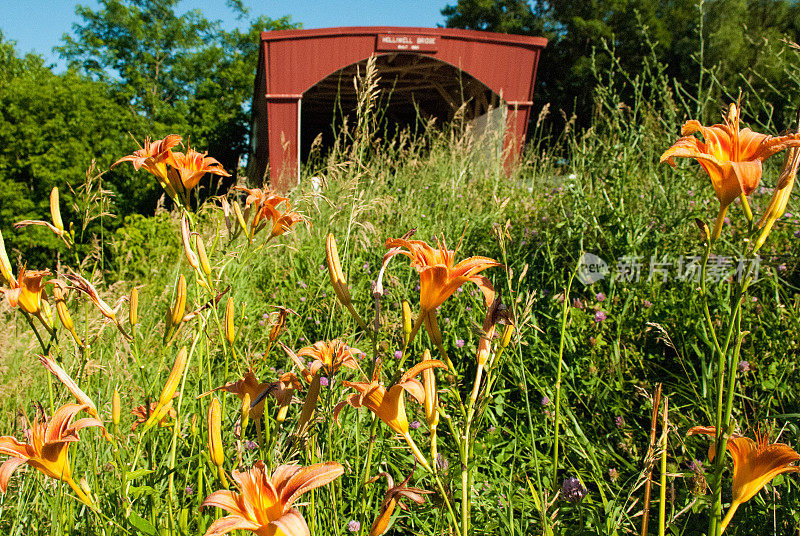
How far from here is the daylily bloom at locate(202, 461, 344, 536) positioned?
0.60 m

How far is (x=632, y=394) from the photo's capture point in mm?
2004

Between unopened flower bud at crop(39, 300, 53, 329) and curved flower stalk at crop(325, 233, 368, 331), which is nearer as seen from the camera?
curved flower stalk at crop(325, 233, 368, 331)

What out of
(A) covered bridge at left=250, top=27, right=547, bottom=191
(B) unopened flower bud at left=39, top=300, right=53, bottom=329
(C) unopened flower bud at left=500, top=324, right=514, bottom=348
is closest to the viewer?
(C) unopened flower bud at left=500, top=324, right=514, bottom=348

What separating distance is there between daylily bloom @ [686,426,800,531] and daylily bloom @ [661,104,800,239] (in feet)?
1.00

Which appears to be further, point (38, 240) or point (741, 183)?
point (38, 240)

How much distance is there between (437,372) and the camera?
2.15 meters

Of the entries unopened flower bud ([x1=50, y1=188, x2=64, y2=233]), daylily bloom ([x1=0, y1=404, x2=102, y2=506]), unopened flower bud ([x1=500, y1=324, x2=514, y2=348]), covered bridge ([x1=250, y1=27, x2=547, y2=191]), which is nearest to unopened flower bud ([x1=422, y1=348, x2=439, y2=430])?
unopened flower bud ([x1=500, y1=324, x2=514, y2=348])

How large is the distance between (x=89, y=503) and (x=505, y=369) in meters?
1.74

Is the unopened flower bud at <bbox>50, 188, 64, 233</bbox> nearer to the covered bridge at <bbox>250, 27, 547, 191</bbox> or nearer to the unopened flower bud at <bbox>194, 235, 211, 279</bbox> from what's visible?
the unopened flower bud at <bbox>194, 235, 211, 279</bbox>

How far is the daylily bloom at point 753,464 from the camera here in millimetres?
707

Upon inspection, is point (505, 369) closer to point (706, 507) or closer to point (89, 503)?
point (706, 507)

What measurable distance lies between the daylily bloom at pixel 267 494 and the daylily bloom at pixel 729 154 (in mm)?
655

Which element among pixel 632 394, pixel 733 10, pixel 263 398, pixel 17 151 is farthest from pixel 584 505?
pixel 733 10

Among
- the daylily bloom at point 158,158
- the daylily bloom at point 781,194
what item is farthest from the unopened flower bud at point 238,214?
the daylily bloom at point 781,194
